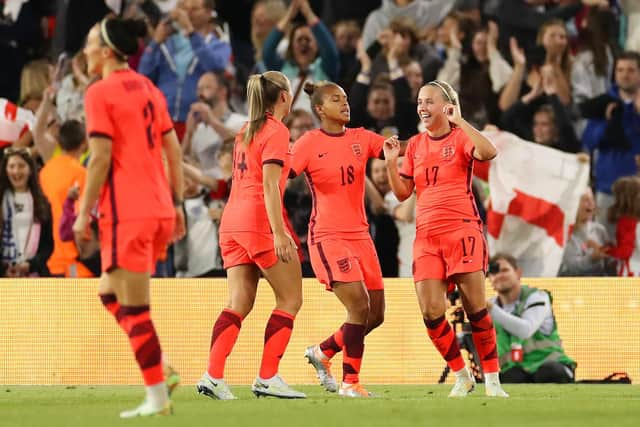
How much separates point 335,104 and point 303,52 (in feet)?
17.1

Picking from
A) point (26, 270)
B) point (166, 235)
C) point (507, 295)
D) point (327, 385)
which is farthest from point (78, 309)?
point (166, 235)

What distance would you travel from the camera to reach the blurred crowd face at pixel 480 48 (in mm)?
15000

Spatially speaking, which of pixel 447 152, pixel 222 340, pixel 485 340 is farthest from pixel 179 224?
pixel 485 340

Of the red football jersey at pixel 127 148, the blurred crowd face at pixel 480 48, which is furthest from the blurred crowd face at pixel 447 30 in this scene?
the red football jersey at pixel 127 148

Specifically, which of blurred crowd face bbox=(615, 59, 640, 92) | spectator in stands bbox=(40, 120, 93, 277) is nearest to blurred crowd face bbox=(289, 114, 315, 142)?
spectator in stands bbox=(40, 120, 93, 277)

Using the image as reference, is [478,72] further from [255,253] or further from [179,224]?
[179,224]

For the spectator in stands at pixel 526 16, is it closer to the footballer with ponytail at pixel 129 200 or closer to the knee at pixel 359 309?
the knee at pixel 359 309

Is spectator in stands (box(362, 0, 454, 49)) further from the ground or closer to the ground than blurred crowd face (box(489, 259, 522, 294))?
further from the ground

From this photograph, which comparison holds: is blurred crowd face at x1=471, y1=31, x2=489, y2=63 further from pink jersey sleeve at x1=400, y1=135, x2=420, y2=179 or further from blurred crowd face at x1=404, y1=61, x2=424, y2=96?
pink jersey sleeve at x1=400, y1=135, x2=420, y2=179

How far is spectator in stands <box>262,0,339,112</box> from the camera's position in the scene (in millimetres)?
14742

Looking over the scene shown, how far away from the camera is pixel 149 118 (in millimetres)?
7352

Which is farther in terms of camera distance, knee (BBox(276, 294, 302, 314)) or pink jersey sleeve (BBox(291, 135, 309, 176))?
pink jersey sleeve (BBox(291, 135, 309, 176))

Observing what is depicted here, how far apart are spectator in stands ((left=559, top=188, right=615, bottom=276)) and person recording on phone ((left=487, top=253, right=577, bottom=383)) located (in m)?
1.90

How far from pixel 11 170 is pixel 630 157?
6.72 meters
